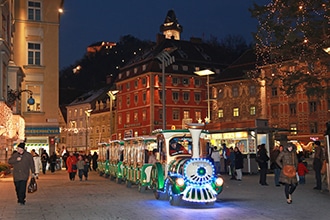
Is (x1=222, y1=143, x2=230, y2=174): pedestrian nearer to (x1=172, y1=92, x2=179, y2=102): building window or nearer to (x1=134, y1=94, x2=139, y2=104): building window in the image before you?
(x1=172, y1=92, x2=179, y2=102): building window

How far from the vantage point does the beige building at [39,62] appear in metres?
42.2

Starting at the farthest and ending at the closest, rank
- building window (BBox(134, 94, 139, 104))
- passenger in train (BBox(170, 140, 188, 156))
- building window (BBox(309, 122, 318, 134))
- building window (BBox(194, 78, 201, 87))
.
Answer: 1. building window (BBox(194, 78, 201, 87))
2. building window (BBox(134, 94, 139, 104))
3. building window (BBox(309, 122, 318, 134))
4. passenger in train (BBox(170, 140, 188, 156))

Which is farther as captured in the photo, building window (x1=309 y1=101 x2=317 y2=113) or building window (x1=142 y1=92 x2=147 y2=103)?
building window (x1=142 y1=92 x2=147 y2=103)

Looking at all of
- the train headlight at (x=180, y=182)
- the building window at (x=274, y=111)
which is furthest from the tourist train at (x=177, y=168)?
the building window at (x=274, y=111)

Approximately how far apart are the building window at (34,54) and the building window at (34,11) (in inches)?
90.3

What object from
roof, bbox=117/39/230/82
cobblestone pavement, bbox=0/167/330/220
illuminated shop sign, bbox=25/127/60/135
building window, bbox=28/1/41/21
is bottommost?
cobblestone pavement, bbox=0/167/330/220

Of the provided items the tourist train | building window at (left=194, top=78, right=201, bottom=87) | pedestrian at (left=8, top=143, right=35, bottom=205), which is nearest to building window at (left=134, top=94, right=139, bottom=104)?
building window at (left=194, top=78, right=201, bottom=87)

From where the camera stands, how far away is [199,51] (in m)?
90.1

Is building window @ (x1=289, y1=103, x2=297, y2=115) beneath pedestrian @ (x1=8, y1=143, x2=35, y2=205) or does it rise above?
above

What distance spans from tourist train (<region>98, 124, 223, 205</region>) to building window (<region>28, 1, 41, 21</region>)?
23.7m

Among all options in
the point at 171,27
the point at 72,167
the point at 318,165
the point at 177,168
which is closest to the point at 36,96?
the point at 72,167

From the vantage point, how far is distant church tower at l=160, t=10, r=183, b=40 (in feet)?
350

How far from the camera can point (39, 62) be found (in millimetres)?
43031

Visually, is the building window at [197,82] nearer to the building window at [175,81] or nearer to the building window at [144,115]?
the building window at [175,81]
